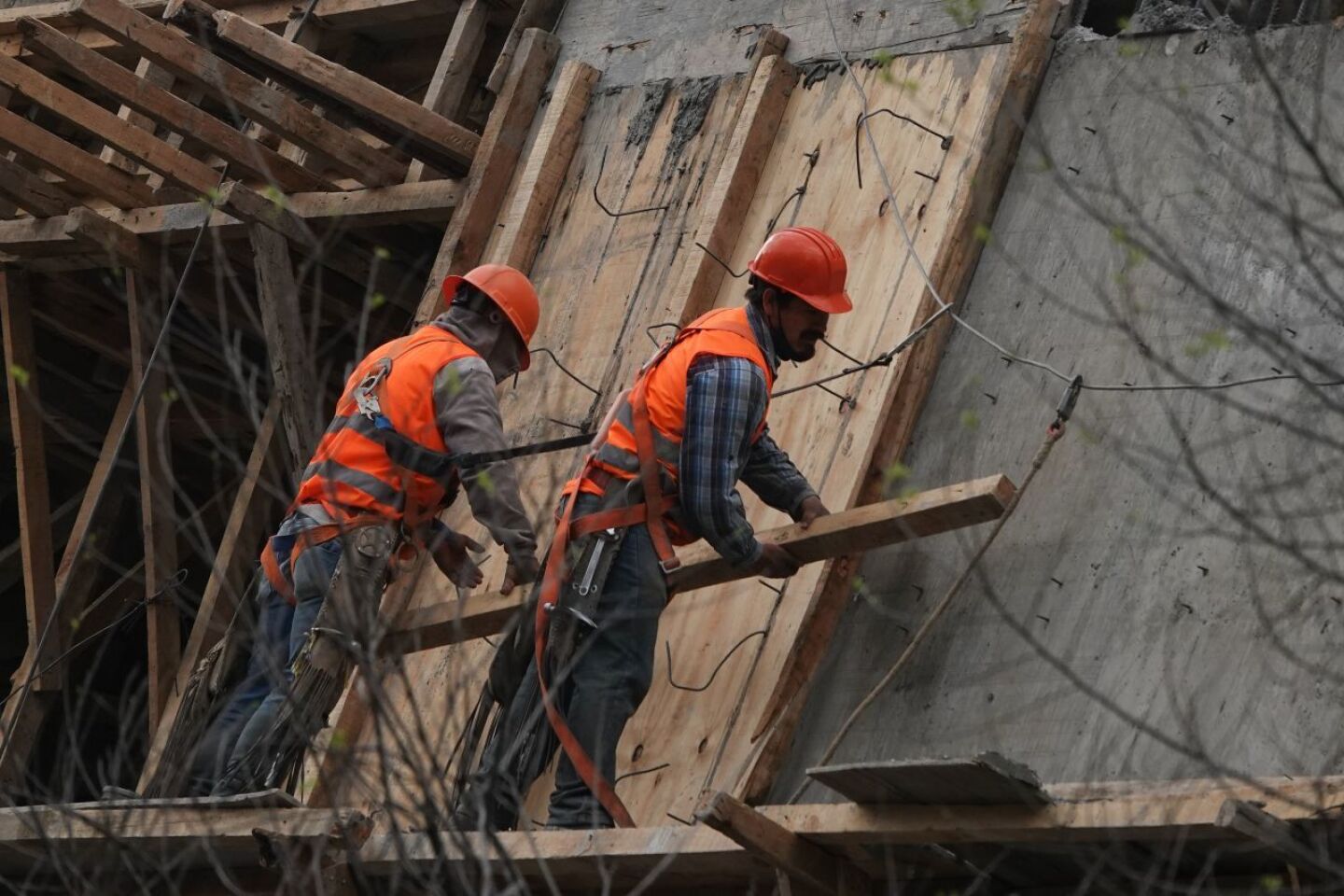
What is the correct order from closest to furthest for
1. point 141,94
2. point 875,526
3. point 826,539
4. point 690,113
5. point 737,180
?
point 875,526
point 826,539
point 737,180
point 690,113
point 141,94

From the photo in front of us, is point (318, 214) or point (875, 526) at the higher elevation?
point (318, 214)

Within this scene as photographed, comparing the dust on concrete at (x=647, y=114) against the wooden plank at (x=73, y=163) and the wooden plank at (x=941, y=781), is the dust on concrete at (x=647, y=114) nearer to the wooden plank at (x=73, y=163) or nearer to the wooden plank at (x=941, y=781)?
the wooden plank at (x=73, y=163)

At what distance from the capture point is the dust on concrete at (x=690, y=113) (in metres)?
10.6

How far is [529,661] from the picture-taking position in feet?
28.0

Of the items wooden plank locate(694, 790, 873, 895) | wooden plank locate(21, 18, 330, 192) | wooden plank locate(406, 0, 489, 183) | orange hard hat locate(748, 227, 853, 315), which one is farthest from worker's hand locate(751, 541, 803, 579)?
wooden plank locate(406, 0, 489, 183)

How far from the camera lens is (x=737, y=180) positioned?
9969 millimetres

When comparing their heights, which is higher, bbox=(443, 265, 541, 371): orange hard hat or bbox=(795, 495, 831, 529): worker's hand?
bbox=(443, 265, 541, 371): orange hard hat

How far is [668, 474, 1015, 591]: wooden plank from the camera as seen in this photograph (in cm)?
766

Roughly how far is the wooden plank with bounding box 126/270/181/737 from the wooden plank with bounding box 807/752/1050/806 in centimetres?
492

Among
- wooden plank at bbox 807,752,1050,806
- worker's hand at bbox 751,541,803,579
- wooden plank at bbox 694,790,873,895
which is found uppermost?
worker's hand at bbox 751,541,803,579

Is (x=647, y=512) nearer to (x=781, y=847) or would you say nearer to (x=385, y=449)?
(x=385, y=449)

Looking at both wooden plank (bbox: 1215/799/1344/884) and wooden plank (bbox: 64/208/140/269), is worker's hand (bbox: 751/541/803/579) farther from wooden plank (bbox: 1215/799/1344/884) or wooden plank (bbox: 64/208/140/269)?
wooden plank (bbox: 64/208/140/269)

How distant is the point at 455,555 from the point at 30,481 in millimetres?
4137

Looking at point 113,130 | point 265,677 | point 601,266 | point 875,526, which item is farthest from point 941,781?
point 113,130
